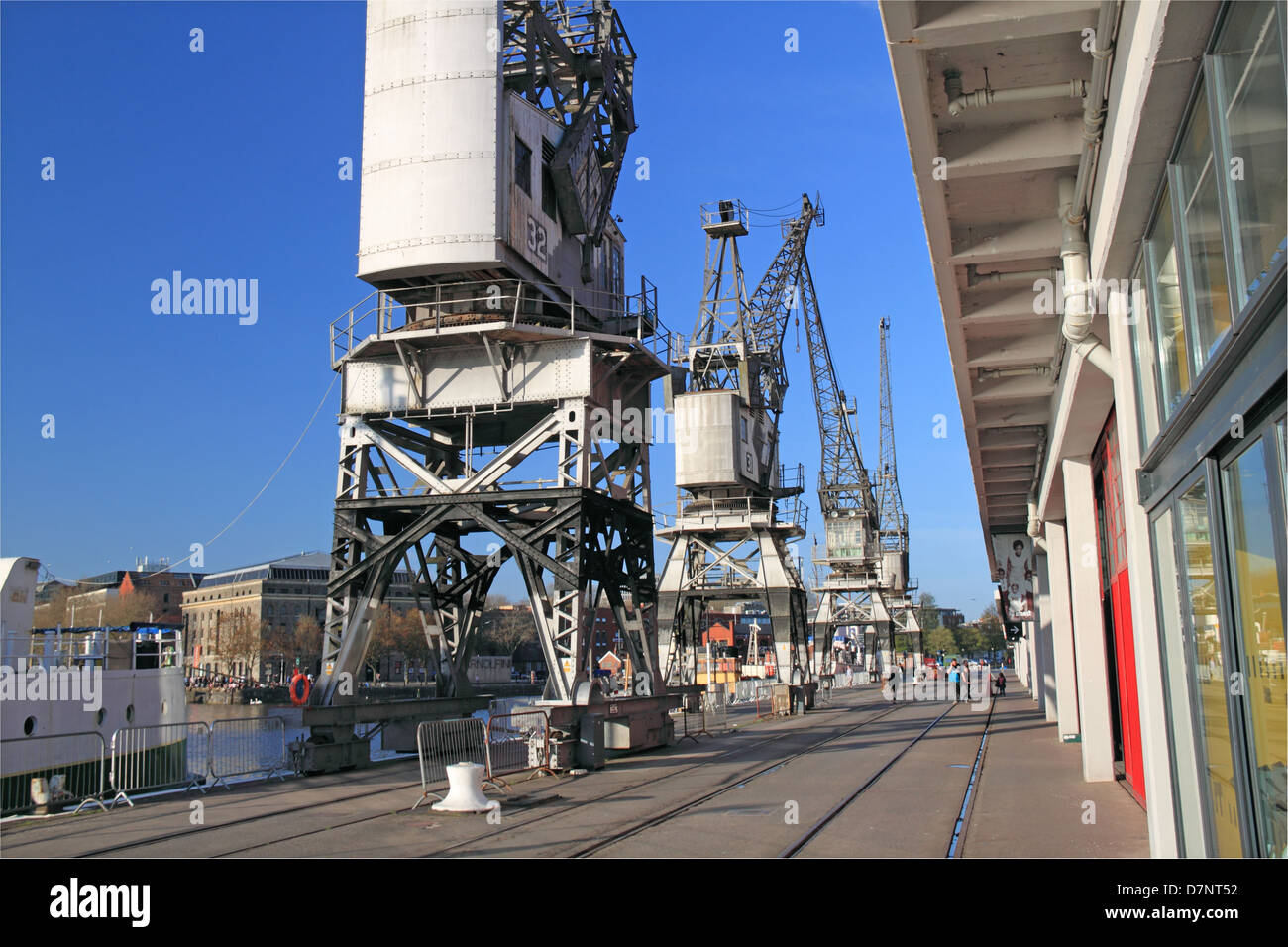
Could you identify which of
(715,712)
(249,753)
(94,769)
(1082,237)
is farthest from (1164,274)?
(715,712)

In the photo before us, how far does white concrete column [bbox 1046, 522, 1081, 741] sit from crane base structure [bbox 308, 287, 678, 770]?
31.7 ft

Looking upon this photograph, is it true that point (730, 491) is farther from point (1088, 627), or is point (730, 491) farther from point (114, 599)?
point (114, 599)

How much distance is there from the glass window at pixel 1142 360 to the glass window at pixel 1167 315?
0.88ft

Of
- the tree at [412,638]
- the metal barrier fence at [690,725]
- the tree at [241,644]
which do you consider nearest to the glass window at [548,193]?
the metal barrier fence at [690,725]

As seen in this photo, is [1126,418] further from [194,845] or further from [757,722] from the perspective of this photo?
[757,722]

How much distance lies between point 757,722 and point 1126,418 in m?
29.6

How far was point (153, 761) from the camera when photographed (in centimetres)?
1994

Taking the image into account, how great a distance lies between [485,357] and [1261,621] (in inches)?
798

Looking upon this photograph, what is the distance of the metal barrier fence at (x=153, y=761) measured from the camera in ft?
59.6

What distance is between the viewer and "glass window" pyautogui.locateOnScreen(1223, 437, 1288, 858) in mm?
5426

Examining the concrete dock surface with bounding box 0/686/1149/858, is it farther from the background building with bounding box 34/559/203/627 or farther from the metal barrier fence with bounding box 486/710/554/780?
the background building with bounding box 34/559/203/627

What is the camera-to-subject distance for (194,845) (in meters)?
12.4

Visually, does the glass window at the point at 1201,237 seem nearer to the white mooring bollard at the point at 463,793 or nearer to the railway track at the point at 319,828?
the railway track at the point at 319,828
